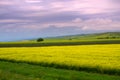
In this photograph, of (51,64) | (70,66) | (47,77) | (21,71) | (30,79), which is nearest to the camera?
(30,79)

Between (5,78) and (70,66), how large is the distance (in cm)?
823

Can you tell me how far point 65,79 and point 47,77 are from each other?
1.74 m

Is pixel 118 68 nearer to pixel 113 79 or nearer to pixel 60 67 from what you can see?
pixel 113 79

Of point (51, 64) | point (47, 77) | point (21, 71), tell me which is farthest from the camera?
point (51, 64)

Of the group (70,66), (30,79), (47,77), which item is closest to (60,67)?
(70,66)

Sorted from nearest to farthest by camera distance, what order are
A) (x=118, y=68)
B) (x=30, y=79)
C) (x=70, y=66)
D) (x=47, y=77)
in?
(x=30, y=79), (x=47, y=77), (x=118, y=68), (x=70, y=66)

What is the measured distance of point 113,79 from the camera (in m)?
19.4

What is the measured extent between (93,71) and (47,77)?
192 inches

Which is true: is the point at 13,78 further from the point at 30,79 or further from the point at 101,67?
the point at 101,67

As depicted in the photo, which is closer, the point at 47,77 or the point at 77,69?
the point at 47,77

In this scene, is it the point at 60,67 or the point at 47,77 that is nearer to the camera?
the point at 47,77

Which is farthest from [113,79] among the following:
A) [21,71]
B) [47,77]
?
[21,71]

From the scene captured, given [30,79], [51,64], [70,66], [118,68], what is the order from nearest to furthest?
[30,79], [118,68], [70,66], [51,64]

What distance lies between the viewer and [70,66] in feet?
85.4
